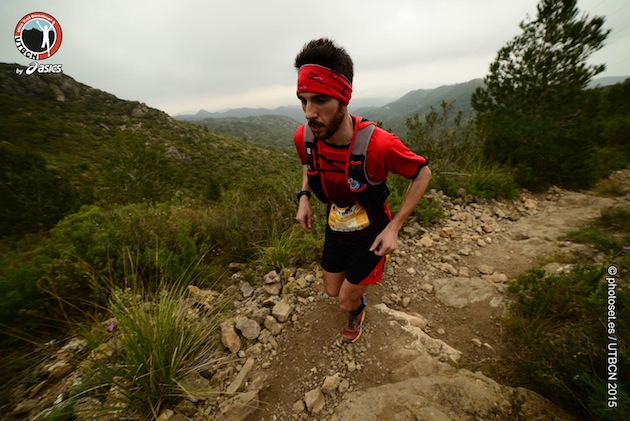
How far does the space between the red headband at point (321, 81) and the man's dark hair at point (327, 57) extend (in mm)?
49

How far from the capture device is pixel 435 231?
4.03 metres

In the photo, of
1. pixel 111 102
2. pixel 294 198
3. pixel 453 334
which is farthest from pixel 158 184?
pixel 111 102

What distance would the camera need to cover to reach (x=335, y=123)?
1.76m

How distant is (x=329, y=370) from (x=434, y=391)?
842 mm

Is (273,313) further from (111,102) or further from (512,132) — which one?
(111,102)

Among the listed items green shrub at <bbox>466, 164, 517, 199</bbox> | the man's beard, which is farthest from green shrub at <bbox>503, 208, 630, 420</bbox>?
green shrub at <bbox>466, 164, 517, 199</bbox>

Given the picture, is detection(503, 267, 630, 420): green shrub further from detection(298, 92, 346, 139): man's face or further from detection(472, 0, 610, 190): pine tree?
detection(472, 0, 610, 190): pine tree

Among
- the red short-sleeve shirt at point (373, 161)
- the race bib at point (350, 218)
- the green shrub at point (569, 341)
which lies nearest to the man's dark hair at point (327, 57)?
the red short-sleeve shirt at point (373, 161)

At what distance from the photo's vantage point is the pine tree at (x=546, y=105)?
18.5 ft

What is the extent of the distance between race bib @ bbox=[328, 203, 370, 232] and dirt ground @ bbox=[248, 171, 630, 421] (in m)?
1.11

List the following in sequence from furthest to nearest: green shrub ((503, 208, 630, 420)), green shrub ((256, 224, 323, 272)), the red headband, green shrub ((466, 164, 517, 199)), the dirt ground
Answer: green shrub ((466, 164, 517, 199)) → green shrub ((256, 224, 323, 272)) → the dirt ground → the red headband → green shrub ((503, 208, 630, 420))

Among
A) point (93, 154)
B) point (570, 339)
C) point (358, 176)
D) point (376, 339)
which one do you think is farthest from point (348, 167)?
point (93, 154)

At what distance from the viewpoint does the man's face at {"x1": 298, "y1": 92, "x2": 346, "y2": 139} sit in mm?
1710

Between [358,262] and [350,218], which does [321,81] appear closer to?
[350,218]
